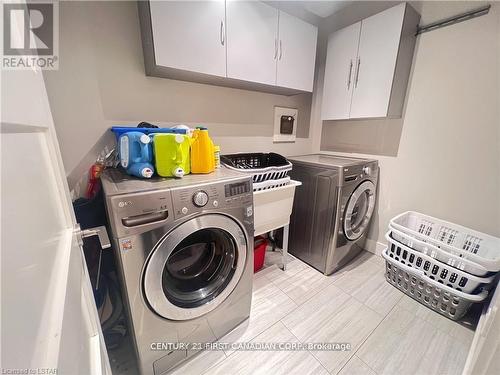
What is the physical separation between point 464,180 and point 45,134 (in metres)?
2.31

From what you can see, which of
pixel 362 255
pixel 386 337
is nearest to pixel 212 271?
pixel 386 337

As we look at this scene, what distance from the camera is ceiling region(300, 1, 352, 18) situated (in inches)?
68.6

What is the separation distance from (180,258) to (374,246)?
1.95 metres

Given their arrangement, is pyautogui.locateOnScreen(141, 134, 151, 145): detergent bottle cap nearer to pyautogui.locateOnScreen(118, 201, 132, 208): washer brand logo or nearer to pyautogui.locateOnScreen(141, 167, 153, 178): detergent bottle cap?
pyautogui.locateOnScreen(141, 167, 153, 178): detergent bottle cap

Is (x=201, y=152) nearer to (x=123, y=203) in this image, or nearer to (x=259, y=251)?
(x=123, y=203)

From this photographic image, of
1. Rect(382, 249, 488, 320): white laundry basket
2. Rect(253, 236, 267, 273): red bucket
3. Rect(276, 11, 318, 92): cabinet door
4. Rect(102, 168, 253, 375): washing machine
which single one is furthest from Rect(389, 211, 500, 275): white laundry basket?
Rect(276, 11, 318, 92): cabinet door

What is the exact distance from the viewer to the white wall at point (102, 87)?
3.53ft

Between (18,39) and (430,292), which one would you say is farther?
(430,292)

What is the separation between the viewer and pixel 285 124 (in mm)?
2121

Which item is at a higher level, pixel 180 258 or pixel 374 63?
pixel 374 63

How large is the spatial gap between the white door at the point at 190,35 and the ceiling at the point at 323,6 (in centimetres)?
105

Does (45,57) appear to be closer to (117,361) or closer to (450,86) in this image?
(117,361)

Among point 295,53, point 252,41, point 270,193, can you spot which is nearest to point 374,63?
point 295,53

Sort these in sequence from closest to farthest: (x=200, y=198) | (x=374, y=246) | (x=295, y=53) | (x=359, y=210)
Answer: (x=200, y=198) → (x=295, y=53) → (x=359, y=210) → (x=374, y=246)
